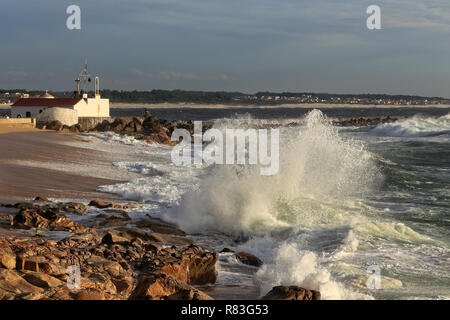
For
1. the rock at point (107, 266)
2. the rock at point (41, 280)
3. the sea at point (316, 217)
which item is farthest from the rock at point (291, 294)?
the rock at point (41, 280)

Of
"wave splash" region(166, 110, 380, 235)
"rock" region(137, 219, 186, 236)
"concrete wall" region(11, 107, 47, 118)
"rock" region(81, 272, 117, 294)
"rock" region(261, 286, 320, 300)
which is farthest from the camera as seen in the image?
"concrete wall" region(11, 107, 47, 118)

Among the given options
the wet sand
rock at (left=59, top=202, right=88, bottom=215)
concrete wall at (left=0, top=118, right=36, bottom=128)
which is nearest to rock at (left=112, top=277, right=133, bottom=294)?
rock at (left=59, top=202, right=88, bottom=215)

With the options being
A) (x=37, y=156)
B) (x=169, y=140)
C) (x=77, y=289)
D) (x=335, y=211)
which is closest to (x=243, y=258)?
(x=77, y=289)

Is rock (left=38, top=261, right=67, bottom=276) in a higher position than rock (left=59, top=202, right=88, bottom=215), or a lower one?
higher

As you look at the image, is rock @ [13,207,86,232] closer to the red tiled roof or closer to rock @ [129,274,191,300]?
rock @ [129,274,191,300]

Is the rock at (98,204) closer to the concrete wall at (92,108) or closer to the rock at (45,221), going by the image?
the rock at (45,221)

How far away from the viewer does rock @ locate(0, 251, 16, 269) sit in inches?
267

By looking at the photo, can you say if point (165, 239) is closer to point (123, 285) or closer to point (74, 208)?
point (74, 208)

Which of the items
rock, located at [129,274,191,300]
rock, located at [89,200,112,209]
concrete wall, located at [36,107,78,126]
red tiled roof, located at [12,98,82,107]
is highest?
red tiled roof, located at [12,98,82,107]

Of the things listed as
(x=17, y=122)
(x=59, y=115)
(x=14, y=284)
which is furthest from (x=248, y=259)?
(x=59, y=115)

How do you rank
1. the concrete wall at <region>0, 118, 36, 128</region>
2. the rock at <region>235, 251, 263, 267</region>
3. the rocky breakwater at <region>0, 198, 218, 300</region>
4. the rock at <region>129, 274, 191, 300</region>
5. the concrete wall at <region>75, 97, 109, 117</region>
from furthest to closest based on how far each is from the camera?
the concrete wall at <region>75, 97, 109, 117</region>, the concrete wall at <region>0, 118, 36, 128</region>, the rock at <region>235, 251, 263, 267</region>, the rock at <region>129, 274, 191, 300</region>, the rocky breakwater at <region>0, 198, 218, 300</region>

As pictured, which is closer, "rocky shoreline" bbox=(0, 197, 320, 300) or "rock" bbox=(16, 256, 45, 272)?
"rocky shoreline" bbox=(0, 197, 320, 300)

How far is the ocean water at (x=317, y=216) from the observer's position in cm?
837

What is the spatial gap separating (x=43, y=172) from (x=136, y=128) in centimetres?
2515
